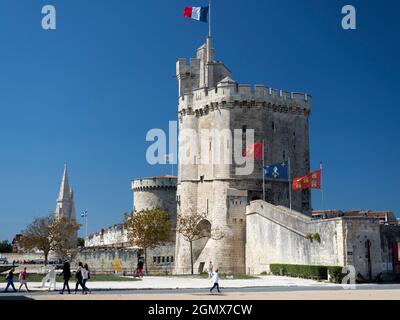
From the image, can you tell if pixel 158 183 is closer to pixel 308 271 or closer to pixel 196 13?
pixel 196 13

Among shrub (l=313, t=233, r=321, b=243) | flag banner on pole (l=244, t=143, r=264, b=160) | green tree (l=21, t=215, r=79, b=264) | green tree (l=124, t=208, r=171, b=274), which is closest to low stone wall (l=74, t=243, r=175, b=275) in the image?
green tree (l=21, t=215, r=79, b=264)

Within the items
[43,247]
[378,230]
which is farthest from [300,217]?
[43,247]

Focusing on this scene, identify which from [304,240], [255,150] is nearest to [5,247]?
[255,150]

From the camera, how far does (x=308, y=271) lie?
1368 inches

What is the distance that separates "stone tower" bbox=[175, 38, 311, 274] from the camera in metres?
49.7

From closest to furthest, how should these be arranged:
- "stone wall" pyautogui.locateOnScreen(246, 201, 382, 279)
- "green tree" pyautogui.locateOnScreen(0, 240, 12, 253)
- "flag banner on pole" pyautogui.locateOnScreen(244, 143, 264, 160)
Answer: "stone wall" pyautogui.locateOnScreen(246, 201, 382, 279)
"flag banner on pole" pyautogui.locateOnScreen(244, 143, 264, 160)
"green tree" pyautogui.locateOnScreen(0, 240, 12, 253)

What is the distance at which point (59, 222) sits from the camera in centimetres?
6431

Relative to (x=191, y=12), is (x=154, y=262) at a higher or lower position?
lower

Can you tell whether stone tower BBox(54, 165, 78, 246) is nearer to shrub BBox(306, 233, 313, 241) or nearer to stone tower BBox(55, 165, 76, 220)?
stone tower BBox(55, 165, 76, 220)

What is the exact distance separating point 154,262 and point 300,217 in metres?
23.6

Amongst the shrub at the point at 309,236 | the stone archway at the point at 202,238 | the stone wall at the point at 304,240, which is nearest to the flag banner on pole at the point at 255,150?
the stone wall at the point at 304,240

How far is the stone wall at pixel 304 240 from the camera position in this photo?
33938 mm

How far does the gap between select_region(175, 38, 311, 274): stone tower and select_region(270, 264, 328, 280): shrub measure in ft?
30.6

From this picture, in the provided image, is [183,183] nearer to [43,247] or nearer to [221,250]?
[221,250]
